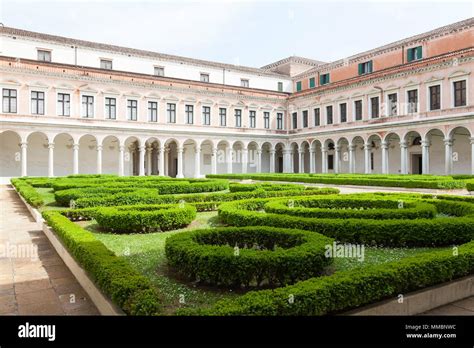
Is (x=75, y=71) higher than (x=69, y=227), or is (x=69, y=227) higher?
(x=75, y=71)

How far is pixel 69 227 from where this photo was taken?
842 cm

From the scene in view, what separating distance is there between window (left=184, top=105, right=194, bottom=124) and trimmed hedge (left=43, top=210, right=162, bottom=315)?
34.1 metres

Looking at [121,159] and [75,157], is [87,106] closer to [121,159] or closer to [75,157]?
[75,157]

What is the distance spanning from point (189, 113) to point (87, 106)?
10.2 m

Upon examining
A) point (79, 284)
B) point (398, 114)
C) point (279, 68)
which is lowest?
point (79, 284)

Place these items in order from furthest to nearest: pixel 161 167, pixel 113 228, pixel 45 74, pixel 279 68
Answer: pixel 279 68 < pixel 161 167 < pixel 45 74 < pixel 113 228

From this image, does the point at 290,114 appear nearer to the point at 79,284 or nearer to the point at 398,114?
the point at 398,114

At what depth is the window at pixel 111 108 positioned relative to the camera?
120 feet

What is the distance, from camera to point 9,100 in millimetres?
32031

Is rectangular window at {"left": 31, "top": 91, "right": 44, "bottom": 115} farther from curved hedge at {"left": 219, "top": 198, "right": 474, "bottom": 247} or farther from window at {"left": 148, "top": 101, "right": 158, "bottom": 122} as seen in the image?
curved hedge at {"left": 219, "top": 198, "right": 474, "bottom": 247}

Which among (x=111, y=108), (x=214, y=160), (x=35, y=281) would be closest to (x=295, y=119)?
(x=214, y=160)

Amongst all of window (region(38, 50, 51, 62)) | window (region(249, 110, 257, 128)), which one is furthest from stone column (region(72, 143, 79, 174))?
window (region(249, 110, 257, 128))
